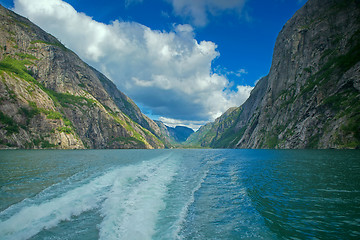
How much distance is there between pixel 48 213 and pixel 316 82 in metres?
134

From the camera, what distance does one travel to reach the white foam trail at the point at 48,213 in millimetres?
8102

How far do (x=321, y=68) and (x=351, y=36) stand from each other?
2153 centimetres

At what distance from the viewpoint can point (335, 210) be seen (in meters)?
10.3

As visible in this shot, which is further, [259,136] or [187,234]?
[259,136]

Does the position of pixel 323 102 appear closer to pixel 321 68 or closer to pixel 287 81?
pixel 321 68

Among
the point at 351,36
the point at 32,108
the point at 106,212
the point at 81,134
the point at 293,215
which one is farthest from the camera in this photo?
the point at 81,134

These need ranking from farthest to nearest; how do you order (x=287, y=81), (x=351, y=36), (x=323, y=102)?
(x=287, y=81) < (x=351, y=36) < (x=323, y=102)

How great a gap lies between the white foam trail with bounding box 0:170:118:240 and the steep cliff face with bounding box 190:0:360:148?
79.8 metres

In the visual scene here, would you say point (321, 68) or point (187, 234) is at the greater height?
point (321, 68)

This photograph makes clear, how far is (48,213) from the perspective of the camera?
33.9 feet

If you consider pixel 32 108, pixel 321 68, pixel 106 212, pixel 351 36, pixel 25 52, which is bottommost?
pixel 106 212

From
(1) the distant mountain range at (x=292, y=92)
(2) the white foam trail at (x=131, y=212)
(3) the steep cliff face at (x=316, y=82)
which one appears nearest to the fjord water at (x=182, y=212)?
(2) the white foam trail at (x=131, y=212)

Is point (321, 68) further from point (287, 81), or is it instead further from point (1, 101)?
point (1, 101)

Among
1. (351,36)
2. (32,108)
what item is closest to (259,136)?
(351,36)
